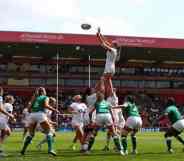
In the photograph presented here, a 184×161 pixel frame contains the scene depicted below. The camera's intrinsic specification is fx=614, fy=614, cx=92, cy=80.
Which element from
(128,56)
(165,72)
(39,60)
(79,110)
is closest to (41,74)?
(39,60)

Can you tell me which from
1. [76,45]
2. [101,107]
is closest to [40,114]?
Answer: [101,107]

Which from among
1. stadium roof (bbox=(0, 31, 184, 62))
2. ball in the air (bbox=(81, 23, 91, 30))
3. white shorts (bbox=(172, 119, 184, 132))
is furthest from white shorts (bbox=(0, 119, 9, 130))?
stadium roof (bbox=(0, 31, 184, 62))

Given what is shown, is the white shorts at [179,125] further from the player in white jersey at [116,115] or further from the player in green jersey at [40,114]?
the player in green jersey at [40,114]

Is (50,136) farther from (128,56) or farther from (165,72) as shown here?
(165,72)

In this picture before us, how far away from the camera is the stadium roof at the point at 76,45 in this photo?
61125mm

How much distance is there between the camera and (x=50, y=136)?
62.9 feet

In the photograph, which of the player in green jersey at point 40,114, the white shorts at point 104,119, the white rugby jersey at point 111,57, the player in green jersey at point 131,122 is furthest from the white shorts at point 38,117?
the player in green jersey at point 131,122

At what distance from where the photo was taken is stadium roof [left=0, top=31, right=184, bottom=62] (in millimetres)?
61125

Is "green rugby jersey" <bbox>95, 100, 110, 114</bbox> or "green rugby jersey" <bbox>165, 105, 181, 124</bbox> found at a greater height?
"green rugby jersey" <bbox>95, 100, 110, 114</bbox>

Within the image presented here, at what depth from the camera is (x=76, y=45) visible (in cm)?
6325

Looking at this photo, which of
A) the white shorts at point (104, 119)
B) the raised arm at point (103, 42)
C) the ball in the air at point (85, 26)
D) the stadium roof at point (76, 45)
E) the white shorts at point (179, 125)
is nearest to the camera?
the ball in the air at point (85, 26)

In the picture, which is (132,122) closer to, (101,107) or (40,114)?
(101,107)

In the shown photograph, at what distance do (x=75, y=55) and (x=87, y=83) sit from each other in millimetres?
4826

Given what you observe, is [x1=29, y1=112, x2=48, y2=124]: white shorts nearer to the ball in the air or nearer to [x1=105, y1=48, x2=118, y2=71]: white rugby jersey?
[x1=105, y1=48, x2=118, y2=71]: white rugby jersey
